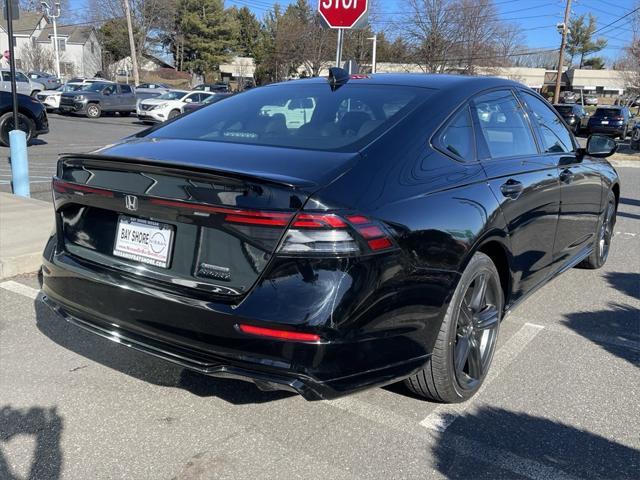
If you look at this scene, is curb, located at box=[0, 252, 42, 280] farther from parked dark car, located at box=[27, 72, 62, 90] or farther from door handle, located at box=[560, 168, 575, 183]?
parked dark car, located at box=[27, 72, 62, 90]

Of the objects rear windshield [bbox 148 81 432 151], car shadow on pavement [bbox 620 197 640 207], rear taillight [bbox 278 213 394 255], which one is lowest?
car shadow on pavement [bbox 620 197 640 207]

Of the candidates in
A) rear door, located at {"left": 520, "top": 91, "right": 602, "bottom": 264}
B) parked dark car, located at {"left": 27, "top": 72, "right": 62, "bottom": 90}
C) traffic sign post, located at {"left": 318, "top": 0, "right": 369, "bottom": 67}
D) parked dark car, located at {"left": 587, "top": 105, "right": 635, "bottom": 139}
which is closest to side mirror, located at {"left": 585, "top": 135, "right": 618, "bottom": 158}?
rear door, located at {"left": 520, "top": 91, "right": 602, "bottom": 264}

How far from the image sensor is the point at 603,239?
5.72 m

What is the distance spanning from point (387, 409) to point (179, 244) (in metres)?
1.38

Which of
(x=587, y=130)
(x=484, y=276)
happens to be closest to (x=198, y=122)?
(x=484, y=276)

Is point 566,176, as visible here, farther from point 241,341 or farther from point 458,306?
point 241,341

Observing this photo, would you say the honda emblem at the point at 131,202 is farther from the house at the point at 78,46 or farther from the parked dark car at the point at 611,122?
the house at the point at 78,46

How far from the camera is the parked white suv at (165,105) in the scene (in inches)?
953

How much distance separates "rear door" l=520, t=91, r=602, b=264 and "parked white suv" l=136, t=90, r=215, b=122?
20.7 m

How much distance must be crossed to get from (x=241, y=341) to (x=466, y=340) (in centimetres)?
134

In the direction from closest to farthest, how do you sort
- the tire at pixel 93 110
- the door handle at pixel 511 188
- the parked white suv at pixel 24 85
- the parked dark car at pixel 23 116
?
the door handle at pixel 511 188, the parked dark car at pixel 23 116, the tire at pixel 93 110, the parked white suv at pixel 24 85

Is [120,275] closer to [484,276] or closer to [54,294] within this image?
[54,294]

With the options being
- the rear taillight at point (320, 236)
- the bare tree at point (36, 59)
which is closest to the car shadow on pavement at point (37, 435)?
the rear taillight at point (320, 236)

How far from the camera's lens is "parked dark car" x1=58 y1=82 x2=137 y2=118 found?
87.2ft
